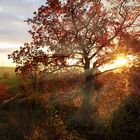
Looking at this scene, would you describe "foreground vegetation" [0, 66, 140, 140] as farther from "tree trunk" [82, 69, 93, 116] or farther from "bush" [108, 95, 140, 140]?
"tree trunk" [82, 69, 93, 116]

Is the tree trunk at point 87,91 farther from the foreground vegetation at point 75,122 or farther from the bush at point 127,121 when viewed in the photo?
the bush at point 127,121

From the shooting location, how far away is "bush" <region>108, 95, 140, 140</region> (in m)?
18.0

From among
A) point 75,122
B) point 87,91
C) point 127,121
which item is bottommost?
point 75,122

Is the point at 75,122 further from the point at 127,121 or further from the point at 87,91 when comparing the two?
the point at 127,121

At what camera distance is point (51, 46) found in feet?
81.3

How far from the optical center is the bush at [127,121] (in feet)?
59.0

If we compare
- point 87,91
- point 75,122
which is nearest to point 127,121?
point 75,122

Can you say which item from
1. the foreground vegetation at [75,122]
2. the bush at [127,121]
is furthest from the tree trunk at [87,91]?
the bush at [127,121]

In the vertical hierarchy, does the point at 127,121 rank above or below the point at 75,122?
above

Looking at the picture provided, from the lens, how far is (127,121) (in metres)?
18.1

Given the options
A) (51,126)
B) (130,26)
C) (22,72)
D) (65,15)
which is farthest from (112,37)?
(51,126)

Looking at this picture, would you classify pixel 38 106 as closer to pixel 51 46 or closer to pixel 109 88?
pixel 109 88

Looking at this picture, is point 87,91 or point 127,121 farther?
point 87,91

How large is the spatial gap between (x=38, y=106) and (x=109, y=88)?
268 inches
